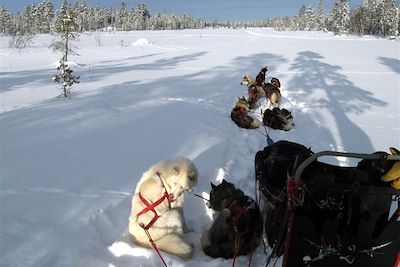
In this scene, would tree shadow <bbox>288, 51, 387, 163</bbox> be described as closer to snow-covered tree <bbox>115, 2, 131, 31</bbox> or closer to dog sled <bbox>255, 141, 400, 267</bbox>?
dog sled <bbox>255, 141, 400, 267</bbox>

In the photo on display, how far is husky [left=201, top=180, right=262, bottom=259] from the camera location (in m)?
A: 2.94

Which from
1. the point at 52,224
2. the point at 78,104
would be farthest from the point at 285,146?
the point at 78,104

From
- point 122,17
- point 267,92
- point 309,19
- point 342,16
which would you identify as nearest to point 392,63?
point 267,92

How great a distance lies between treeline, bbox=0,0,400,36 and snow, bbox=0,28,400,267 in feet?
82.0

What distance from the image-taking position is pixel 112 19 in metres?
94.2

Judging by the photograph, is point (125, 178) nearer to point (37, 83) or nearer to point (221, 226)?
point (221, 226)

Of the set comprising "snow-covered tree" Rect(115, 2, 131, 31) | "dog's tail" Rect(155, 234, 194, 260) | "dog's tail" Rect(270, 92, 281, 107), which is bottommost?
"dog's tail" Rect(155, 234, 194, 260)

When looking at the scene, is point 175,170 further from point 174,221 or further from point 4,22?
point 4,22

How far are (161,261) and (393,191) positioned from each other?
5.40 feet

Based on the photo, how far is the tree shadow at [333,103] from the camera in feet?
21.0

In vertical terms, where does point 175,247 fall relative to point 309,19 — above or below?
below

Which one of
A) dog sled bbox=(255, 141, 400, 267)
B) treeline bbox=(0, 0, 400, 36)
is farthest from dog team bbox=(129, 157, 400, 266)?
treeline bbox=(0, 0, 400, 36)

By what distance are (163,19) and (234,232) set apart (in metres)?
104

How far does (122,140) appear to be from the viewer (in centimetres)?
534
